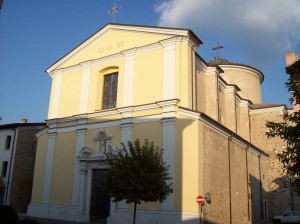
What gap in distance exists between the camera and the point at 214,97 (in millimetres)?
20906

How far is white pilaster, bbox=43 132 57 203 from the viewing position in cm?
2108

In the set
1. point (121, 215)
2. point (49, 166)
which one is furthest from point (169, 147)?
point (49, 166)

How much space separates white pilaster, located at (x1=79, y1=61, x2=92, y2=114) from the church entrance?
4194 mm

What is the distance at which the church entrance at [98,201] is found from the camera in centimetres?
1877

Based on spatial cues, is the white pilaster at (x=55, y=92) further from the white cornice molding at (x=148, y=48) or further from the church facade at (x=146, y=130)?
the white cornice molding at (x=148, y=48)

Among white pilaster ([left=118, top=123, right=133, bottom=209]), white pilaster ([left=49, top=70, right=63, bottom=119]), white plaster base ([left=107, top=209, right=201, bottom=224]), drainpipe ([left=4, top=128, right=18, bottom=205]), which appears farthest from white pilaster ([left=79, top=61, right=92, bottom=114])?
drainpipe ([left=4, top=128, right=18, bottom=205])

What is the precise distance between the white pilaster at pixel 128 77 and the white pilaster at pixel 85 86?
10.2 feet

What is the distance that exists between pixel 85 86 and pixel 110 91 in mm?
Answer: 1872

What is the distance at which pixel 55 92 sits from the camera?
77.7 feet

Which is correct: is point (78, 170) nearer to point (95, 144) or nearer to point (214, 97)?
point (95, 144)

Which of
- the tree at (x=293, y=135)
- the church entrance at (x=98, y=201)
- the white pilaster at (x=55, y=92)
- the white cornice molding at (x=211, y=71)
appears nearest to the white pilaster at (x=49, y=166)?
the white pilaster at (x=55, y=92)

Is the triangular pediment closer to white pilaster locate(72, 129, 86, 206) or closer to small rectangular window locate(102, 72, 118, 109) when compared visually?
small rectangular window locate(102, 72, 118, 109)

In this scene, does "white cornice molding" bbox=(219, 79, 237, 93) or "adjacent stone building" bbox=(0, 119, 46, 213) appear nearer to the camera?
"white cornice molding" bbox=(219, 79, 237, 93)

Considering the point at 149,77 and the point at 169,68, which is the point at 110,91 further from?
the point at 169,68
